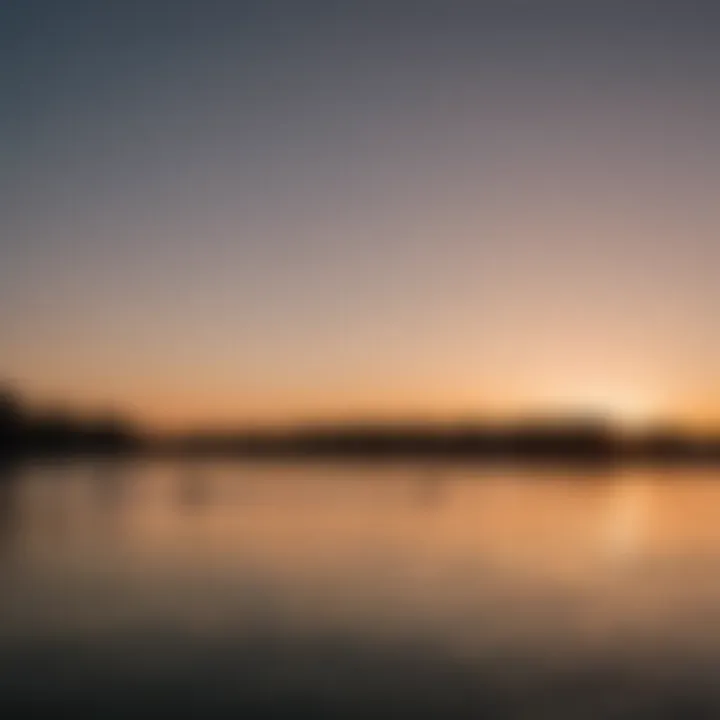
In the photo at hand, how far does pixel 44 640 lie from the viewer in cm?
1527

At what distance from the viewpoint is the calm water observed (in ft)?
Result: 40.7

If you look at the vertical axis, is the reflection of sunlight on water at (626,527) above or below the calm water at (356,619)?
above

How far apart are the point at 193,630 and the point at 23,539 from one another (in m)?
15.9

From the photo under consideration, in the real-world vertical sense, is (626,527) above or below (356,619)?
above

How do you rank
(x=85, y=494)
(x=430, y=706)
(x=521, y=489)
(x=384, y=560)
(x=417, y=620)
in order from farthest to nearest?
(x=521, y=489), (x=85, y=494), (x=384, y=560), (x=417, y=620), (x=430, y=706)

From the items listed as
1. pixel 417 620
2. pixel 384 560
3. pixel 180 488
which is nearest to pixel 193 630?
pixel 417 620

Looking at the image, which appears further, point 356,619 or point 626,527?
point 626,527

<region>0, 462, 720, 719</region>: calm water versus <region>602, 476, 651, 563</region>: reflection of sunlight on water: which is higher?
<region>602, 476, 651, 563</region>: reflection of sunlight on water

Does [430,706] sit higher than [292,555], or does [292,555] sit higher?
[292,555]

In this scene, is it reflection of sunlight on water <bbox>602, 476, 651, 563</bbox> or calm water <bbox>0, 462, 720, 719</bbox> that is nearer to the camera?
calm water <bbox>0, 462, 720, 719</bbox>

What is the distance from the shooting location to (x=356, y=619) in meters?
17.3

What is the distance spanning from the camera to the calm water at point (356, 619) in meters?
12.4

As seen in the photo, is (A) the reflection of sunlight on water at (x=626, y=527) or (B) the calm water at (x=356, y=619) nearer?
(B) the calm water at (x=356, y=619)

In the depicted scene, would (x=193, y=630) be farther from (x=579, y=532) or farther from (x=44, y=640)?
(x=579, y=532)
